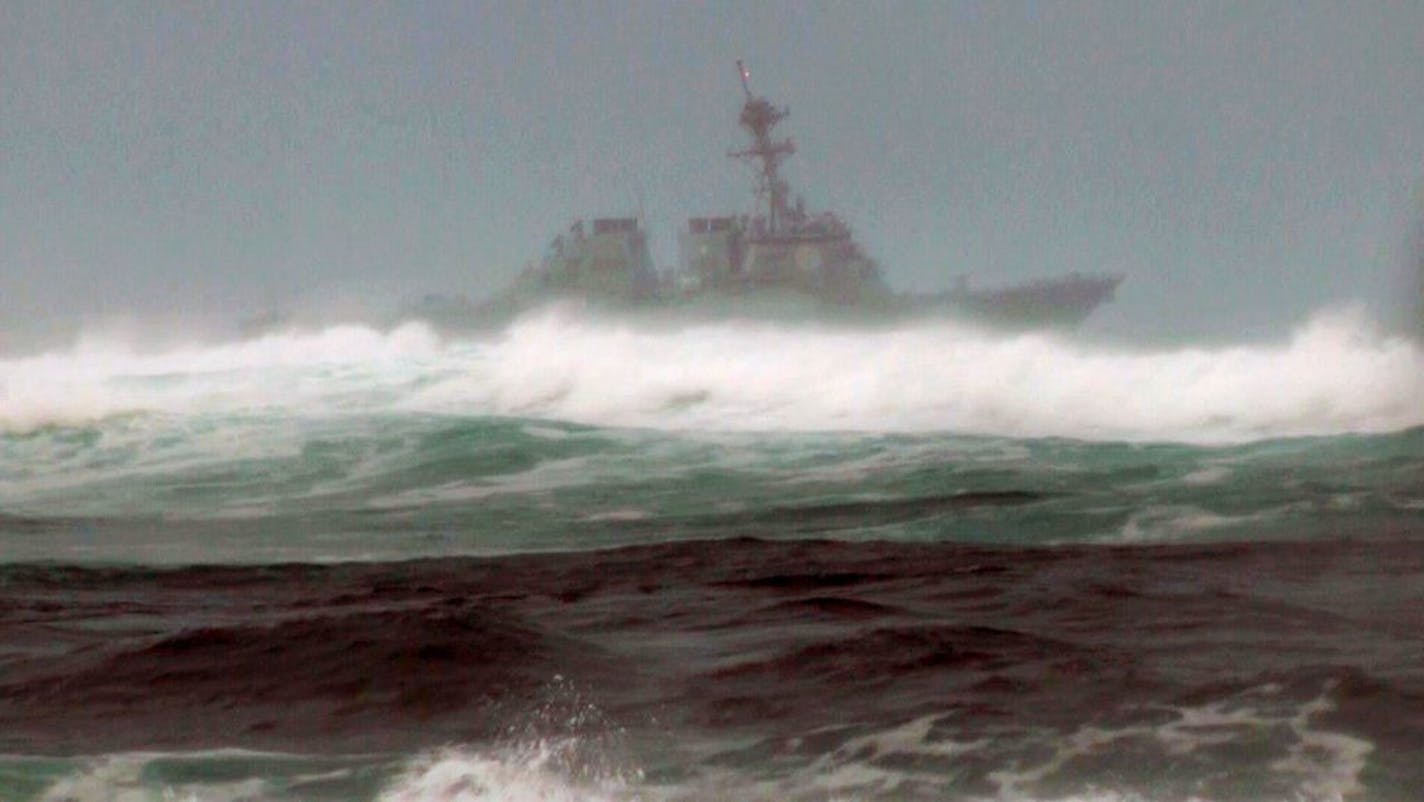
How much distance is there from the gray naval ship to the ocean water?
60.4 m

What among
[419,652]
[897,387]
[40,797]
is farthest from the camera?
[897,387]

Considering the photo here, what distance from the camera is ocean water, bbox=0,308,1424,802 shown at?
946 centimetres

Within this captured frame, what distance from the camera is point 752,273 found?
99250 millimetres

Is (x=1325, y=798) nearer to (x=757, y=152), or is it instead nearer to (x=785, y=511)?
(x=785, y=511)

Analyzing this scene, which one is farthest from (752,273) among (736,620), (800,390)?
(736,620)

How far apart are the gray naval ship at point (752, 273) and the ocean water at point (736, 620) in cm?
6036

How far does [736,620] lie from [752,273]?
281 ft

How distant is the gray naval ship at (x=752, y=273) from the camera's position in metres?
98.4

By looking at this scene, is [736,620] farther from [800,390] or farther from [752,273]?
[752,273]

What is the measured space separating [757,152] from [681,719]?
93.2m

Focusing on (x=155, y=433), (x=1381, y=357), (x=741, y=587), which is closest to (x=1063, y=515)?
(x=741, y=587)

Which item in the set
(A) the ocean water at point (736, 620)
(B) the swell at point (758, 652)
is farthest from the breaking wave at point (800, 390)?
(B) the swell at point (758, 652)

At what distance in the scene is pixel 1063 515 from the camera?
21.8 m

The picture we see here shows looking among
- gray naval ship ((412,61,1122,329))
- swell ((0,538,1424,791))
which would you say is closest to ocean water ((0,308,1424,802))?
swell ((0,538,1424,791))
